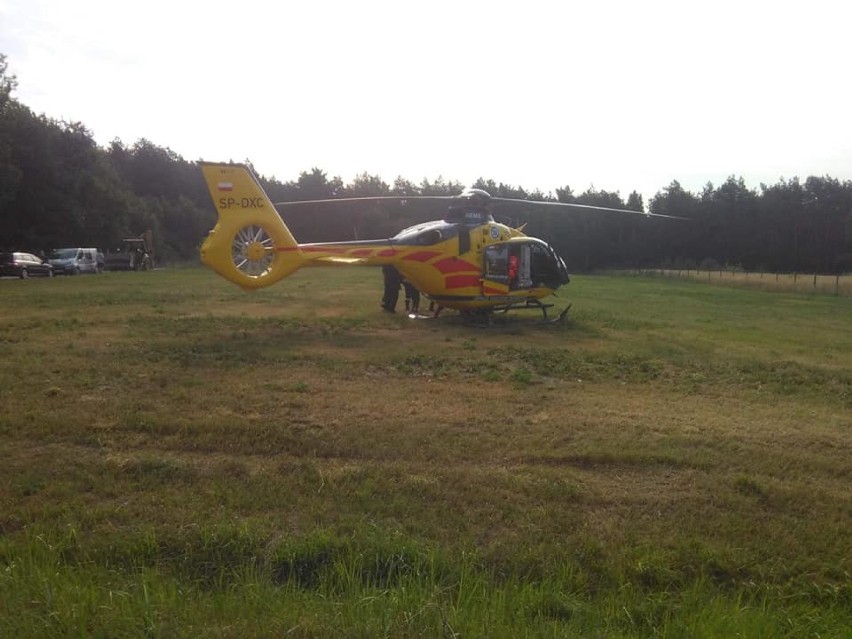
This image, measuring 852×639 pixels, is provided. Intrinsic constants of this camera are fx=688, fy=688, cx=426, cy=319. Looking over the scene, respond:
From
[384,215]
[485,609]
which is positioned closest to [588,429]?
[485,609]

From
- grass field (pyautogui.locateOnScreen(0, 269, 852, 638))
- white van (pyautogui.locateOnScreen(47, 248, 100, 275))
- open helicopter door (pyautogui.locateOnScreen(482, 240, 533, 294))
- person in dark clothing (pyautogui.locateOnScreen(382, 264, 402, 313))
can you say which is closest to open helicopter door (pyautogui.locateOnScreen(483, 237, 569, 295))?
open helicopter door (pyautogui.locateOnScreen(482, 240, 533, 294))

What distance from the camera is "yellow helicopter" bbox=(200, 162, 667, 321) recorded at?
13.8m

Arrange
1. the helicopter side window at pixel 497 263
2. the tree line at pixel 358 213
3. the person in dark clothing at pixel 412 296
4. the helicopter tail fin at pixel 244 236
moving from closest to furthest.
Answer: the helicopter tail fin at pixel 244 236, the helicopter side window at pixel 497 263, the person in dark clothing at pixel 412 296, the tree line at pixel 358 213

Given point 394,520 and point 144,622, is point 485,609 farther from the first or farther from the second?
point 144,622

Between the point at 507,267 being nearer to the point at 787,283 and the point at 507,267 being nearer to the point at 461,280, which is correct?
the point at 461,280

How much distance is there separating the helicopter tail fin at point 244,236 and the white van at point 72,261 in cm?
2618

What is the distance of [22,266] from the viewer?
3142 cm

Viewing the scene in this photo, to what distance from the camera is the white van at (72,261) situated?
3569 centimetres

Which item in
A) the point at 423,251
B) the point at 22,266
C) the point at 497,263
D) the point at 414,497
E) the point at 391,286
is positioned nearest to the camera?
the point at 414,497

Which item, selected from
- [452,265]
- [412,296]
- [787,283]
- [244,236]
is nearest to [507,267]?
[452,265]

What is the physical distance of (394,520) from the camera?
4.68 metres

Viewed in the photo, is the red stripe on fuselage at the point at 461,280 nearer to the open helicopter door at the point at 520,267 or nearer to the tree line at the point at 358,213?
the open helicopter door at the point at 520,267

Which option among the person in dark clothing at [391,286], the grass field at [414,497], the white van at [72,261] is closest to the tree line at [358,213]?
the white van at [72,261]

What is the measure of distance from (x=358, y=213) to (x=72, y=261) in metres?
20.2
